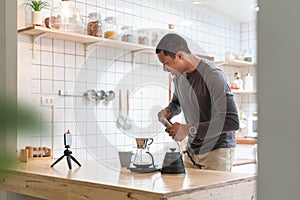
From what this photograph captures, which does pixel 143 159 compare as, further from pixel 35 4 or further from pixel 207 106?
pixel 35 4

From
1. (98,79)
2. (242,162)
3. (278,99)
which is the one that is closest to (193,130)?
(98,79)

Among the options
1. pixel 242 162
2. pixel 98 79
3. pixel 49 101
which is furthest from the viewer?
pixel 242 162

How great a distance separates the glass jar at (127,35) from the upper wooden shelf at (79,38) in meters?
0.04

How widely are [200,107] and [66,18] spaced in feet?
3.66

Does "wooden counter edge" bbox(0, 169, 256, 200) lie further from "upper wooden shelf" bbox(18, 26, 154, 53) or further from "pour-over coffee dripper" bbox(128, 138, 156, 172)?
"upper wooden shelf" bbox(18, 26, 154, 53)

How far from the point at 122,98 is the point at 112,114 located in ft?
2.04

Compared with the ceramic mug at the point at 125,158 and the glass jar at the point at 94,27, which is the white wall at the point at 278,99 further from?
the glass jar at the point at 94,27

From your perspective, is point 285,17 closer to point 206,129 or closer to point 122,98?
point 206,129

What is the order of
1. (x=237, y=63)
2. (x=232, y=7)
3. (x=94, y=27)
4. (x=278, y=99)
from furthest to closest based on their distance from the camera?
(x=237, y=63) → (x=232, y=7) → (x=94, y=27) → (x=278, y=99)

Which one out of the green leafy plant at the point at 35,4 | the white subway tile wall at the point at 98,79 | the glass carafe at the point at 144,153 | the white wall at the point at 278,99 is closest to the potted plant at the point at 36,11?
the green leafy plant at the point at 35,4

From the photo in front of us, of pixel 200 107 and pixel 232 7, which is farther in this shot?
pixel 232 7

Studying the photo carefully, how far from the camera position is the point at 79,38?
283cm

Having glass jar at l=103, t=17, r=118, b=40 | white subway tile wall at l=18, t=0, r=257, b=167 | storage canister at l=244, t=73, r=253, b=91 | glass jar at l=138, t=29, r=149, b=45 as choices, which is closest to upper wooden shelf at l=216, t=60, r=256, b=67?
storage canister at l=244, t=73, r=253, b=91

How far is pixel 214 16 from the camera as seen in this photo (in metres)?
4.16
